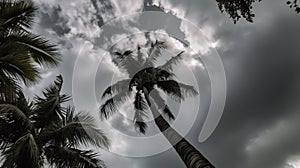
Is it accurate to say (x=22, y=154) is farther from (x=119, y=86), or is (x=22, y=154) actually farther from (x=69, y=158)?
(x=119, y=86)

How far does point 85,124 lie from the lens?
39.0ft

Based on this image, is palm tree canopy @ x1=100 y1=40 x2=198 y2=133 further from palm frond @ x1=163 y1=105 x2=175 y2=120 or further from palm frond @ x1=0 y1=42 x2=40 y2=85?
palm frond @ x1=0 y1=42 x2=40 y2=85

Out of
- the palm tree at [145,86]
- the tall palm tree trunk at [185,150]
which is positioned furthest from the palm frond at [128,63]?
the tall palm tree trunk at [185,150]

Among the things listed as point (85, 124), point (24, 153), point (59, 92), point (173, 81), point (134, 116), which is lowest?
point (24, 153)

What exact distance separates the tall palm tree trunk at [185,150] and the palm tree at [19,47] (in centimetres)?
465

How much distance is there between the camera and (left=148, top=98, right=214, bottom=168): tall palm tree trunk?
328 inches

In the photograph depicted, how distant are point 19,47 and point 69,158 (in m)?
4.59

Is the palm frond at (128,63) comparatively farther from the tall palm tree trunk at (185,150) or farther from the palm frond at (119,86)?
the tall palm tree trunk at (185,150)

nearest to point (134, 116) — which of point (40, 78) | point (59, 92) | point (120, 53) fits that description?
point (120, 53)

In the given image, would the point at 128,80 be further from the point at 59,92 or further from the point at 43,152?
the point at 43,152

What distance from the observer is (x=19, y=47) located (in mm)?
8906

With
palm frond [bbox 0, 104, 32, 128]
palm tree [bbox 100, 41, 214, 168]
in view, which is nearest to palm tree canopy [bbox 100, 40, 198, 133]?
palm tree [bbox 100, 41, 214, 168]

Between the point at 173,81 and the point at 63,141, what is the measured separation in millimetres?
9070

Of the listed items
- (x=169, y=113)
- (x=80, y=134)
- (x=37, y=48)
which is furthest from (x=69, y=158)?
(x=169, y=113)
